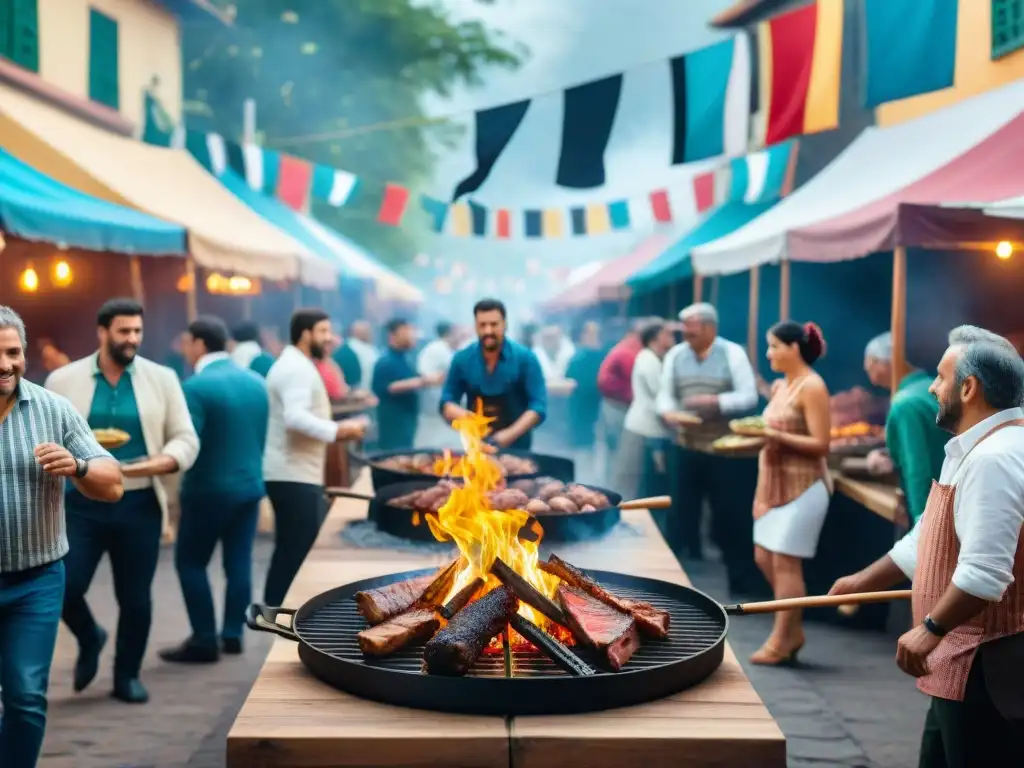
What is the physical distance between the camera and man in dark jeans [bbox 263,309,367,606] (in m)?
6.77

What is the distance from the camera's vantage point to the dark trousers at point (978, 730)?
3014 millimetres

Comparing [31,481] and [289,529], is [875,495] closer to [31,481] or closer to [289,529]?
[289,529]

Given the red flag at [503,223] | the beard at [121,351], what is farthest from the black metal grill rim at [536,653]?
the red flag at [503,223]

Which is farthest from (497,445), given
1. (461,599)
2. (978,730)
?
(978,730)

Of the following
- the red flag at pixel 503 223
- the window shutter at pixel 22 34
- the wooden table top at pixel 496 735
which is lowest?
the wooden table top at pixel 496 735

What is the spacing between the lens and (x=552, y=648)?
2.99m

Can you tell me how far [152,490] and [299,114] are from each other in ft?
68.4

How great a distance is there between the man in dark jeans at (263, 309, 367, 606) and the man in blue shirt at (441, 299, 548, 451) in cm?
75

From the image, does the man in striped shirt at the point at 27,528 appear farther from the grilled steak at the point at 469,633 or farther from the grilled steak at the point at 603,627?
the grilled steak at the point at 603,627

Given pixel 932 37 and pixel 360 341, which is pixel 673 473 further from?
pixel 360 341

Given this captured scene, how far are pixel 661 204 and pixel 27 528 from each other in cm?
1176

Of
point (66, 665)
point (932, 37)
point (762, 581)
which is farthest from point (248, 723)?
point (932, 37)

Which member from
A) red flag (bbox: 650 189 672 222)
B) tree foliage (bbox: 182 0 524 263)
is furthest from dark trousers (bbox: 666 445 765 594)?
tree foliage (bbox: 182 0 524 263)

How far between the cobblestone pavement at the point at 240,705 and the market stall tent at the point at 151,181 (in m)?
4.81
